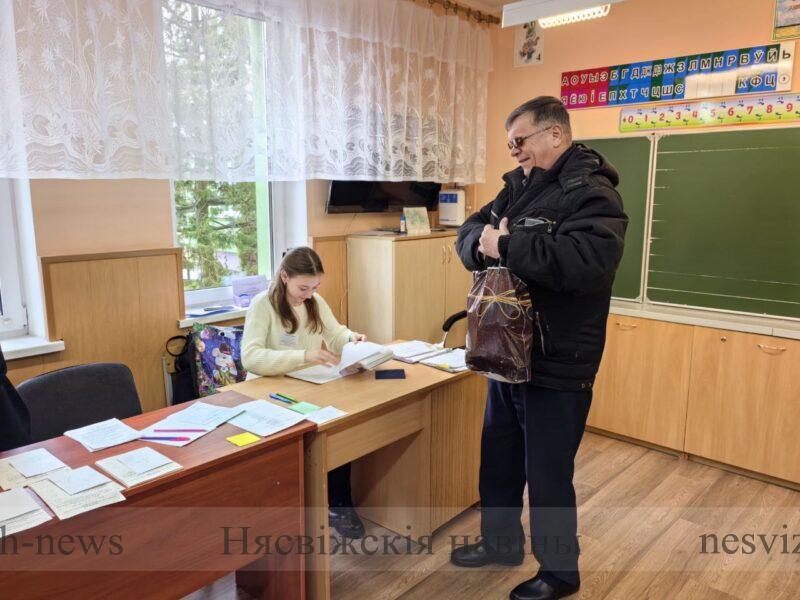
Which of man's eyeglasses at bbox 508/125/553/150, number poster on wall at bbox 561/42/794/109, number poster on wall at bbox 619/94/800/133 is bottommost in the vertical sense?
man's eyeglasses at bbox 508/125/553/150

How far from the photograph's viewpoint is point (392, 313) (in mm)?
3650

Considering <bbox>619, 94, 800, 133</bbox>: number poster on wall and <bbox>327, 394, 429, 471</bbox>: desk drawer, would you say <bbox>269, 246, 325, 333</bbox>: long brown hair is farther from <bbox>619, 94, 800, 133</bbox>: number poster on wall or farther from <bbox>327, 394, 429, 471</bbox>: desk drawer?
<bbox>619, 94, 800, 133</bbox>: number poster on wall

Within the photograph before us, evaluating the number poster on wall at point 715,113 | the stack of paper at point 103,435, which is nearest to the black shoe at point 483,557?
the stack of paper at point 103,435

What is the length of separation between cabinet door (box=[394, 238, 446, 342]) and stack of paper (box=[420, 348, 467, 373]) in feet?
3.24

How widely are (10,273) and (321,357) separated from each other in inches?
56.6

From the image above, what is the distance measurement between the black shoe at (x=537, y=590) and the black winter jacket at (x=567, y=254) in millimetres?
749

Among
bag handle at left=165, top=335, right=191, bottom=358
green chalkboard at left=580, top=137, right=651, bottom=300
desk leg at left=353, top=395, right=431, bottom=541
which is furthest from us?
green chalkboard at left=580, top=137, right=651, bottom=300

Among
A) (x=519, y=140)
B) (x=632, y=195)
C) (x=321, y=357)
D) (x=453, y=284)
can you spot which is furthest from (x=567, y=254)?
(x=453, y=284)

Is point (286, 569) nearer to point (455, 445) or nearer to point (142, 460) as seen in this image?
point (142, 460)

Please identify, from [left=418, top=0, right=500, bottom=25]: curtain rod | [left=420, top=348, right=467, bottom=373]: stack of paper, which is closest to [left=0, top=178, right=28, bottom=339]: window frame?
[left=420, top=348, right=467, bottom=373]: stack of paper

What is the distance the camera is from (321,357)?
2.42m

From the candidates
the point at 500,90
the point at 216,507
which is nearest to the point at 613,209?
the point at 216,507

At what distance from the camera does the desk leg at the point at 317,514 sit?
6.53 feet

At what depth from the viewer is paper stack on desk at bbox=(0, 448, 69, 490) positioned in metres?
1.50
